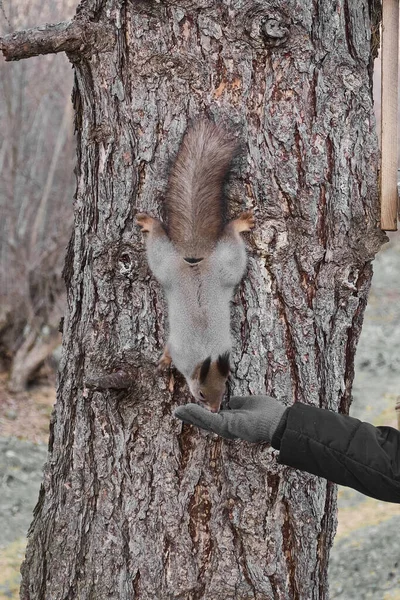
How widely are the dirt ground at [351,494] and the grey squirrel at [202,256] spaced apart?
8.06 feet

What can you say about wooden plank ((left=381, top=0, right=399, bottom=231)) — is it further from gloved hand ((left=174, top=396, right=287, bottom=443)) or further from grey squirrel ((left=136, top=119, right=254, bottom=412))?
gloved hand ((left=174, top=396, right=287, bottom=443))

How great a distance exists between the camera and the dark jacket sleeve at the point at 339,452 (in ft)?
6.19

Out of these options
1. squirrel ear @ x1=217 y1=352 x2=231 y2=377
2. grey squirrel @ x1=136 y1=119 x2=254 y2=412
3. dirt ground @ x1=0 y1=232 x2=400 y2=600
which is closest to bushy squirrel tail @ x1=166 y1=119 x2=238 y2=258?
grey squirrel @ x1=136 y1=119 x2=254 y2=412

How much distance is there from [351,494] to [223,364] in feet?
13.0

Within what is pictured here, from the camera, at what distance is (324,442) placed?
190 centimetres

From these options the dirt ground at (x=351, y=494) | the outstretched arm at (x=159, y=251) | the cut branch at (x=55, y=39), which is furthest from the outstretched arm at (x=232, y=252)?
the dirt ground at (x=351, y=494)

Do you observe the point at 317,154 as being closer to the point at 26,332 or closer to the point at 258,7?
the point at 258,7

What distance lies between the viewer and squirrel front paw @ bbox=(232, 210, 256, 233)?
1.99 m

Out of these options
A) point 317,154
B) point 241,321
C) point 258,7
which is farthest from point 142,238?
point 258,7

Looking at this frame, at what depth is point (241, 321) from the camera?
2.04m

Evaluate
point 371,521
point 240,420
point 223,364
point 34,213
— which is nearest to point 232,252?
point 223,364

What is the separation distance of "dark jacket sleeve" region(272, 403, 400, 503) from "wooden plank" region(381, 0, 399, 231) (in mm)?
564

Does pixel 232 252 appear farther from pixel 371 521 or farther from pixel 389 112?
pixel 371 521

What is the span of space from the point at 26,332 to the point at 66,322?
5609 mm
